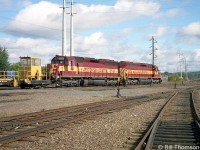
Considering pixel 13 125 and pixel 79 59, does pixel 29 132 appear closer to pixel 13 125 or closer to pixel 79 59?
pixel 13 125

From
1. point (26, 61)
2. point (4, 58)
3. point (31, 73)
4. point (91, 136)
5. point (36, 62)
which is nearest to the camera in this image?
point (91, 136)

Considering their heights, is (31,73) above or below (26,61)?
below

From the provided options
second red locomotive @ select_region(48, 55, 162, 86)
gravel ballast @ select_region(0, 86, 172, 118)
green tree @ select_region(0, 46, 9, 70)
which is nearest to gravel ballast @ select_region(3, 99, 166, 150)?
gravel ballast @ select_region(0, 86, 172, 118)

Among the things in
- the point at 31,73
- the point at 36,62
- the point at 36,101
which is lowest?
the point at 36,101

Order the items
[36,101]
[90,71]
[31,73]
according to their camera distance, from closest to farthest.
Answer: [36,101] < [31,73] < [90,71]

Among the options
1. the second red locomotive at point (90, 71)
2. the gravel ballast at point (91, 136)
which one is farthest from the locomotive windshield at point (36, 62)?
the gravel ballast at point (91, 136)

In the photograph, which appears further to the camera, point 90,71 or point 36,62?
point 90,71

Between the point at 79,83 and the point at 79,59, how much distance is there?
305 centimetres

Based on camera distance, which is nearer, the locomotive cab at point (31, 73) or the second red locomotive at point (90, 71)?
the locomotive cab at point (31, 73)

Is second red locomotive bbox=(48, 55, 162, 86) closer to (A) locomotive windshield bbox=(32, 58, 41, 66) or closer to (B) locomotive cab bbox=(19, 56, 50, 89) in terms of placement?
(A) locomotive windshield bbox=(32, 58, 41, 66)

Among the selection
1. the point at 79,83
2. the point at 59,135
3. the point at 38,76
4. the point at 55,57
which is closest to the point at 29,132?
A: the point at 59,135

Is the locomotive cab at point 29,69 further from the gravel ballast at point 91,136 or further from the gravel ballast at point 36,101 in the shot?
the gravel ballast at point 91,136

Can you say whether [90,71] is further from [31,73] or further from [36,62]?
[31,73]

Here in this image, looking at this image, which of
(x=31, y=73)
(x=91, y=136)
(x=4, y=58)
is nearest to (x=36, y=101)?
(x=91, y=136)
